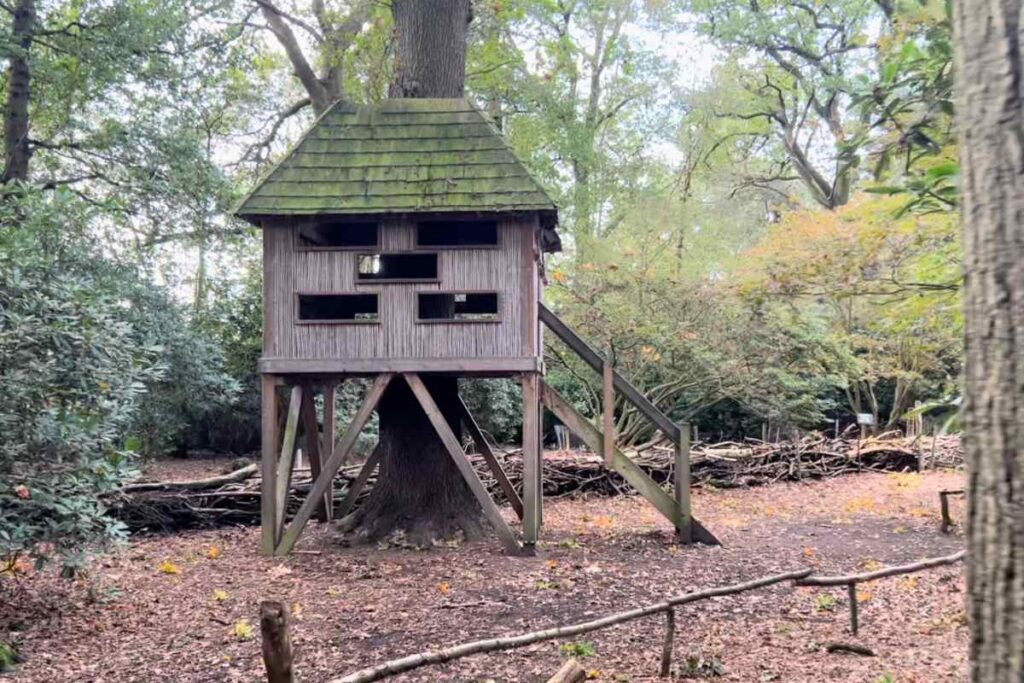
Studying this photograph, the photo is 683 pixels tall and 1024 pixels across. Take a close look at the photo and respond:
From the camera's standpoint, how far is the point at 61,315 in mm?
6781

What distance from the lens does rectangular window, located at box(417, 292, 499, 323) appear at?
9.27m

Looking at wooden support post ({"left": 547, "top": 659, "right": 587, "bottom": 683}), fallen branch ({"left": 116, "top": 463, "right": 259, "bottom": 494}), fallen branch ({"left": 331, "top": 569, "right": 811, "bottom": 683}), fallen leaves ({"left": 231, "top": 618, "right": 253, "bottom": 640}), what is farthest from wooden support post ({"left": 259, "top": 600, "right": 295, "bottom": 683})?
fallen branch ({"left": 116, "top": 463, "right": 259, "bottom": 494})

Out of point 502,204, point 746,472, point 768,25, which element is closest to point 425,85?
point 502,204

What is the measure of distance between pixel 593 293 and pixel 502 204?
329 inches

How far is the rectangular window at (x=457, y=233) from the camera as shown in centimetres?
1063

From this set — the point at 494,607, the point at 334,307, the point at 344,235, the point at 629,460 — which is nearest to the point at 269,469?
the point at 334,307

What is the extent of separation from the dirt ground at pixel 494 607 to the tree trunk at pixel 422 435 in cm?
48

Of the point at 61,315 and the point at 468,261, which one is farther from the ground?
the point at 468,261

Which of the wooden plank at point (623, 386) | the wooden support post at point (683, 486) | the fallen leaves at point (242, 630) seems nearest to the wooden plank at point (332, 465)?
the wooden plank at point (623, 386)

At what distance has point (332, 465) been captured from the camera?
9.25 metres

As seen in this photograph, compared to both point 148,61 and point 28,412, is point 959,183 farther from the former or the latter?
point 148,61

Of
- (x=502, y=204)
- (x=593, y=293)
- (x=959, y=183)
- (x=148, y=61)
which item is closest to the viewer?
(x=959, y=183)

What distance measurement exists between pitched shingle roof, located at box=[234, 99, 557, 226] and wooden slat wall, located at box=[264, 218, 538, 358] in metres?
0.37

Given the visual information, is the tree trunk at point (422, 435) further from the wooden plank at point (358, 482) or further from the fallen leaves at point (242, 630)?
the fallen leaves at point (242, 630)
